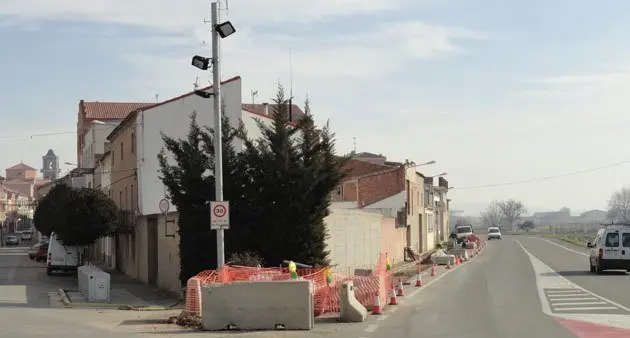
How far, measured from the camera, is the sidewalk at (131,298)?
23062 millimetres

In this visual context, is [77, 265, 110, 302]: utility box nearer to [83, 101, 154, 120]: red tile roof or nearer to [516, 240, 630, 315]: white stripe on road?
[516, 240, 630, 315]: white stripe on road

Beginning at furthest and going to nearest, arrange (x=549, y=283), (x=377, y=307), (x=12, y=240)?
(x=12, y=240) → (x=549, y=283) → (x=377, y=307)

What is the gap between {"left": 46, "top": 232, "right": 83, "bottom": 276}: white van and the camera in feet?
137

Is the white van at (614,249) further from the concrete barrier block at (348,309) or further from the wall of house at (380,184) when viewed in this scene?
the wall of house at (380,184)

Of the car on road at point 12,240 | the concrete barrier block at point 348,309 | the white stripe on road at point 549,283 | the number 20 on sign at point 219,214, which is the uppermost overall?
the number 20 on sign at point 219,214

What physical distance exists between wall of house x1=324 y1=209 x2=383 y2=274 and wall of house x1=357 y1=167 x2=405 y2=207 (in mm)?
16612

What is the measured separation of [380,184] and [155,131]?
79.5ft

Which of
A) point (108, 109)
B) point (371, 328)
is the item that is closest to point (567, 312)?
point (371, 328)

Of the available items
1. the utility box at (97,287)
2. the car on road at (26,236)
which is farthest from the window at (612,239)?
the car on road at (26,236)

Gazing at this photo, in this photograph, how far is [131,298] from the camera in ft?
89.5

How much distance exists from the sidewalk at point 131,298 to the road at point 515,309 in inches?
292

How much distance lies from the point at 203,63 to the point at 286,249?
24.2ft

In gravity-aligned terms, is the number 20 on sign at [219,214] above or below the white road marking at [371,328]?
above

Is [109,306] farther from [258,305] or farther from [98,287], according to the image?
[258,305]
